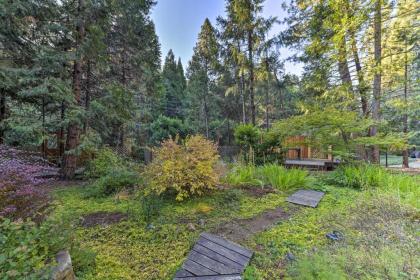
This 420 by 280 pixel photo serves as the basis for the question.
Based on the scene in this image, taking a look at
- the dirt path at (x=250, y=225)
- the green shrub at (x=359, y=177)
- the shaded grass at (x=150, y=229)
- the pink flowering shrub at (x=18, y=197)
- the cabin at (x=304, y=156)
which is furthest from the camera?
the cabin at (x=304, y=156)

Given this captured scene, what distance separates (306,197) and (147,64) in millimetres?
7938

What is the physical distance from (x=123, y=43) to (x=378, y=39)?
8.31 meters

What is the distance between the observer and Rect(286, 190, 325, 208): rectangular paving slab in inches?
148

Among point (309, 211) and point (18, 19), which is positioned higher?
point (18, 19)

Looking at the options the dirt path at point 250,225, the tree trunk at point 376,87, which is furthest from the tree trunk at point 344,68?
the dirt path at point 250,225

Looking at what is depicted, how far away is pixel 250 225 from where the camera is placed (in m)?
2.93

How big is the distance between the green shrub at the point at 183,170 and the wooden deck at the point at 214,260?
3.67ft

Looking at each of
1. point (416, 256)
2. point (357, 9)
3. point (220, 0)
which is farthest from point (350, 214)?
point (220, 0)

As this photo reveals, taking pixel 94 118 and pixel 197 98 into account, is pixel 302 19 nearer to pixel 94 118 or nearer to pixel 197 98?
pixel 94 118

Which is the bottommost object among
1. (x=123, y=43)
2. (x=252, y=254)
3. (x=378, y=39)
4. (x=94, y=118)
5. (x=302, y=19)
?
(x=252, y=254)

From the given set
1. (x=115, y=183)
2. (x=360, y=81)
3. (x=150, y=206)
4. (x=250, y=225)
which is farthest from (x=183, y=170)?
(x=360, y=81)

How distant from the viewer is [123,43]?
8.27 meters

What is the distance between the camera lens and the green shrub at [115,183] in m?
4.31

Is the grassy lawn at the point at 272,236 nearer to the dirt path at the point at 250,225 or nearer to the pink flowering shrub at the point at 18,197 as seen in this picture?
the dirt path at the point at 250,225
